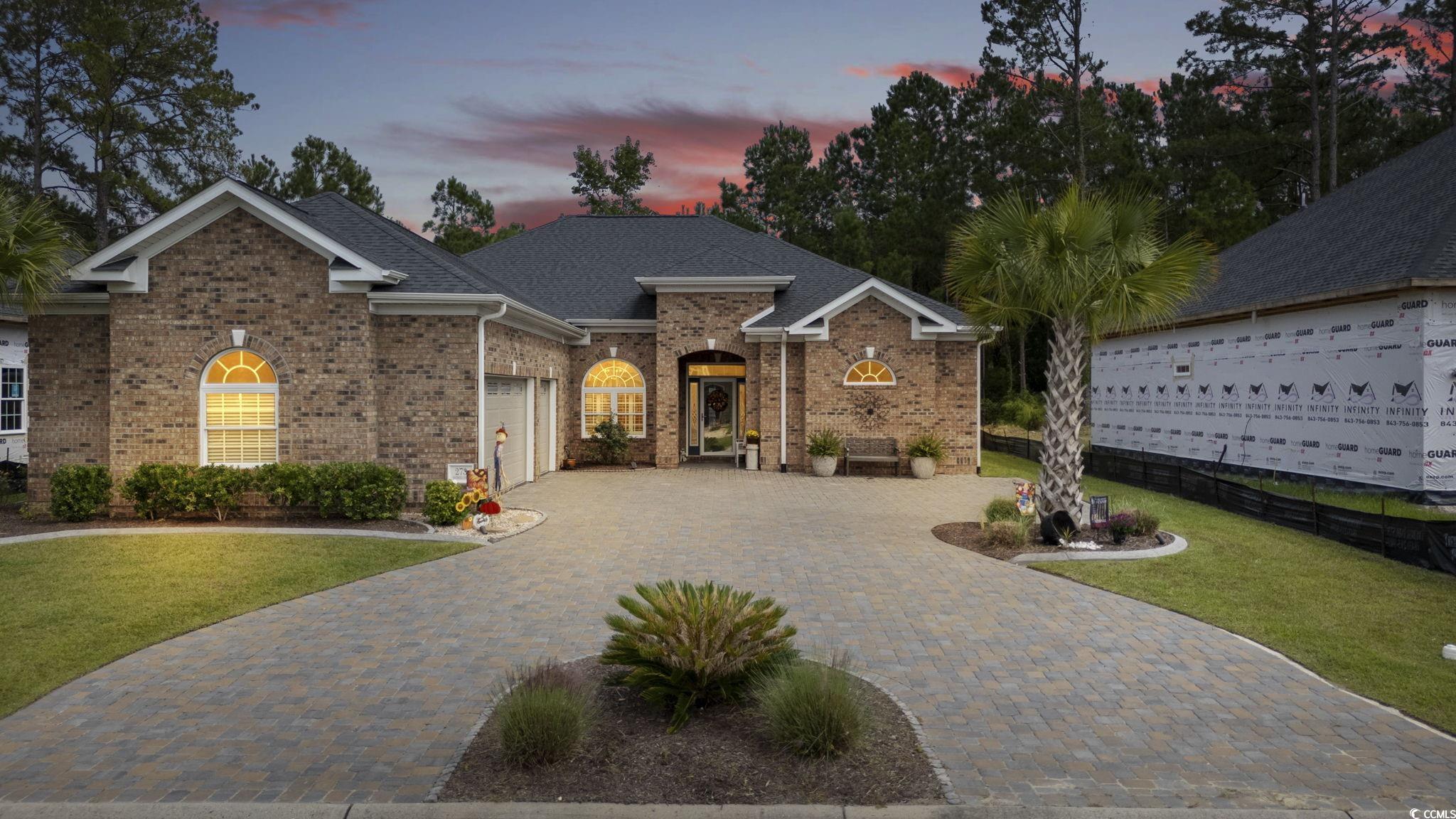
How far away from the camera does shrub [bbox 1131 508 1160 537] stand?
457 inches

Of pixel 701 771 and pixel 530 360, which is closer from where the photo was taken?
pixel 701 771

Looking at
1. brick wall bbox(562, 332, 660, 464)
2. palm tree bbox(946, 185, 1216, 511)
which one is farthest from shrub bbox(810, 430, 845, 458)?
palm tree bbox(946, 185, 1216, 511)

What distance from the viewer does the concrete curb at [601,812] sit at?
4242 millimetres

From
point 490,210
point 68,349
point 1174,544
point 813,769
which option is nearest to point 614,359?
point 68,349

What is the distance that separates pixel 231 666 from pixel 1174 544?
11184 millimetres

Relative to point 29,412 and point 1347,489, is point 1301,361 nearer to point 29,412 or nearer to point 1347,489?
point 1347,489

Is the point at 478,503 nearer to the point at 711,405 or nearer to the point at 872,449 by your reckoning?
the point at 872,449

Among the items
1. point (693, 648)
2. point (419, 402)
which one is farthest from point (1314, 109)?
point (693, 648)

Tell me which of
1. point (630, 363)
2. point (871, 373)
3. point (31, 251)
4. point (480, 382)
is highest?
point (31, 251)

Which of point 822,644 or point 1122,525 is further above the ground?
point 1122,525

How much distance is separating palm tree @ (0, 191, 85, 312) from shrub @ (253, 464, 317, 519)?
4121mm

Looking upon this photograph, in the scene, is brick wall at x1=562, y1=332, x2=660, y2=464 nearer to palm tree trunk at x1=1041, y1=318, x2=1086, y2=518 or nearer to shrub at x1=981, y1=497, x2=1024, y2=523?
shrub at x1=981, y1=497, x2=1024, y2=523

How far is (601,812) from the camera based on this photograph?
168 inches

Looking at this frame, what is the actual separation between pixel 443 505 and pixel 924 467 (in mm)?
11775
